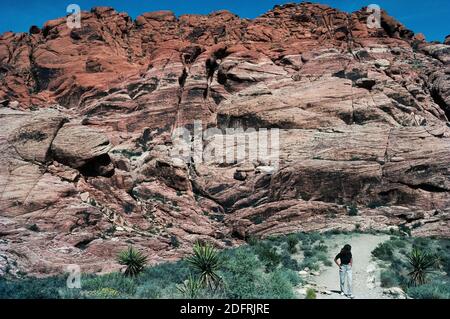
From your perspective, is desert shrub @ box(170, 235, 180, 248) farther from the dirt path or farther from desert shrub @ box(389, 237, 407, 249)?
desert shrub @ box(389, 237, 407, 249)

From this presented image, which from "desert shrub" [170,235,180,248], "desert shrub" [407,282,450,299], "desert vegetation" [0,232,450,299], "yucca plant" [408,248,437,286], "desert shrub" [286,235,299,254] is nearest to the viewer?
"desert vegetation" [0,232,450,299]

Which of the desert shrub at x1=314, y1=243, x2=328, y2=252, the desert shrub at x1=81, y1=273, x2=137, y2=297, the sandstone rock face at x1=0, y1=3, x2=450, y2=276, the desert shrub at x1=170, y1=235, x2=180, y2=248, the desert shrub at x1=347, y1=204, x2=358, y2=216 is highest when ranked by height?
the sandstone rock face at x1=0, y1=3, x2=450, y2=276

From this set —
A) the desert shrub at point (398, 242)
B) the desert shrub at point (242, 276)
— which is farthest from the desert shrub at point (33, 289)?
the desert shrub at point (398, 242)

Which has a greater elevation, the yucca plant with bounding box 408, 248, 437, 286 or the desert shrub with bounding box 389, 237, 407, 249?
the desert shrub with bounding box 389, 237, 407, 249

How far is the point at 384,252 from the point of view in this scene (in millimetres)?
23000

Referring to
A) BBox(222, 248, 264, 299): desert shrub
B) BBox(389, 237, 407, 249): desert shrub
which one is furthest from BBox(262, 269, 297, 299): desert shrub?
BBox(389, 237, 407, 249): desert shrub

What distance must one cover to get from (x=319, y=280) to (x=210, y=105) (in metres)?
30.8

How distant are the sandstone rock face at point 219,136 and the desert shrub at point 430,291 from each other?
10465 mm

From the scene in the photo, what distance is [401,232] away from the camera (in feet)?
90.6

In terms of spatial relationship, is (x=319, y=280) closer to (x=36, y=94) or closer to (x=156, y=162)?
(x=156, y=162)

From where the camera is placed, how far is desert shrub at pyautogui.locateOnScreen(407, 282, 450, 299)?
1571cm

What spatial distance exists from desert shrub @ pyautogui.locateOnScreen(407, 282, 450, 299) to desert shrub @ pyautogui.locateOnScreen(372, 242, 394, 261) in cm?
454

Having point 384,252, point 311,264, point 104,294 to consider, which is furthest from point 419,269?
point 104,294

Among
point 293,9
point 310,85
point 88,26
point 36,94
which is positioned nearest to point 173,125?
point 310,85
